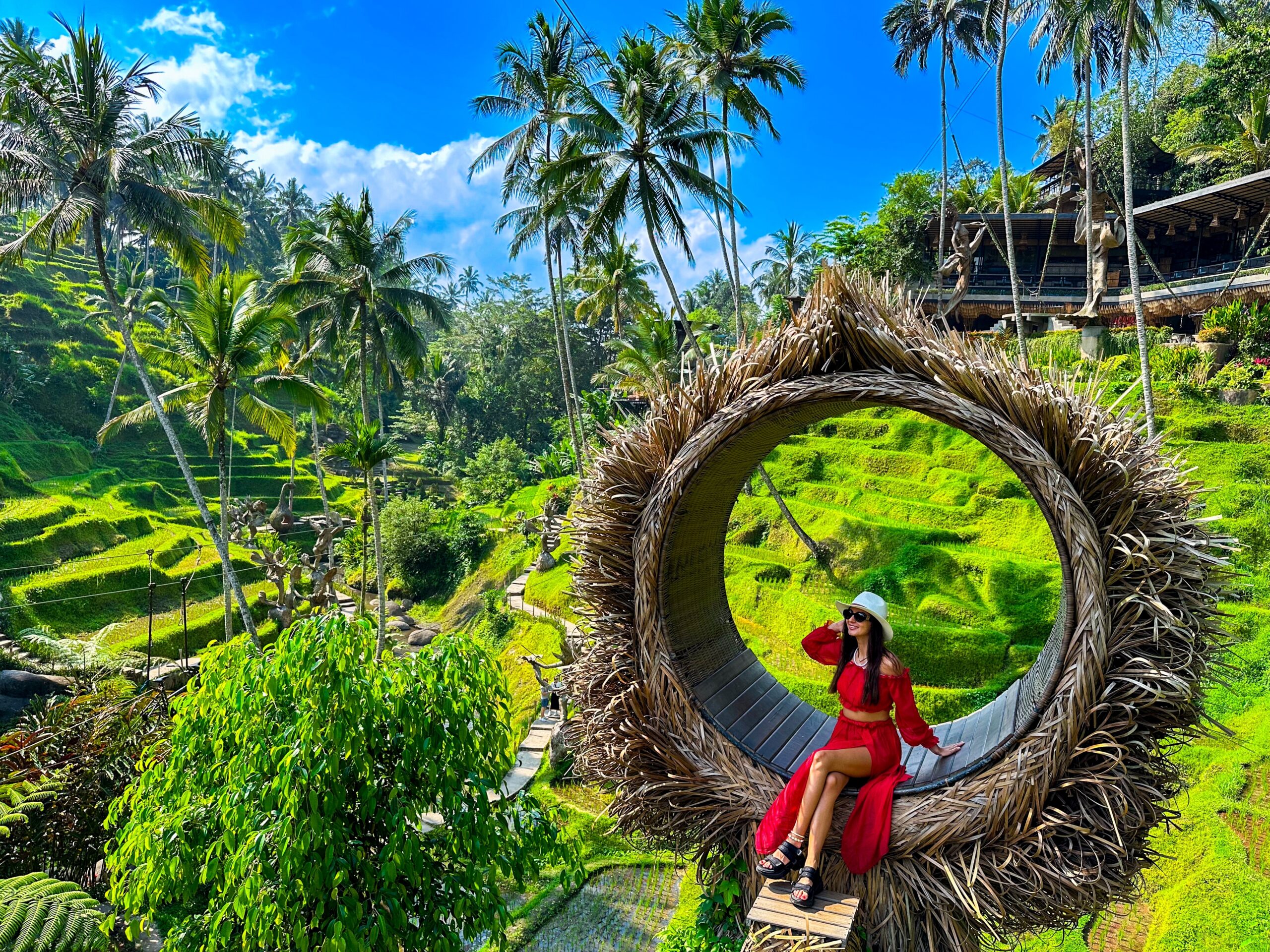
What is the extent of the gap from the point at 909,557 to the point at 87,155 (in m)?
13.2

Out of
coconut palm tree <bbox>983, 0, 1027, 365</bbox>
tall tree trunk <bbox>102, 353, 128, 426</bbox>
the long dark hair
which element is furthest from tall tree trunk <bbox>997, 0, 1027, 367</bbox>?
tall tree trunk <bbox>102, 353, 128, 426</bbox>

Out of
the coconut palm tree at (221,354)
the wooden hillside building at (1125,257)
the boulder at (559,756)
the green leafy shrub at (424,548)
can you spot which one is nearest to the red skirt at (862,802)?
the boulder at (559,756)

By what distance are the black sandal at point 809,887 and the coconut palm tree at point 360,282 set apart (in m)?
14.6

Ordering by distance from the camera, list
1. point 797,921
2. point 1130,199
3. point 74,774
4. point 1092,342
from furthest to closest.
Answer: point 1092,342, point 1130,199, point 74,774, point 797,921

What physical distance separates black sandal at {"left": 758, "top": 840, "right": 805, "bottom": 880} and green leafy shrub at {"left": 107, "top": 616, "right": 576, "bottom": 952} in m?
1.36

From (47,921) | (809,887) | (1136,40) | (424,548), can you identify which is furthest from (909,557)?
(424,548)

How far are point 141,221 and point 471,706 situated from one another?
12.2 meters

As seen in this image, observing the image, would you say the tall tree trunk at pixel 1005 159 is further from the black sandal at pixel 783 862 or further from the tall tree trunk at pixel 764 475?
the black sandal at pixel 783 862

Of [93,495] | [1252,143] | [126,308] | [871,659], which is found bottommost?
[871,659]

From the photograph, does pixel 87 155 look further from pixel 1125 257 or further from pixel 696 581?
pixel 1125 257

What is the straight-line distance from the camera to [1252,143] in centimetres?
1878

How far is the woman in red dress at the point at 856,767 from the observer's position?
8.21 feet

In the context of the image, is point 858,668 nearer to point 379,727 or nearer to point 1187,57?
point 379,727

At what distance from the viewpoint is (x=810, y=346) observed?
269 cm
